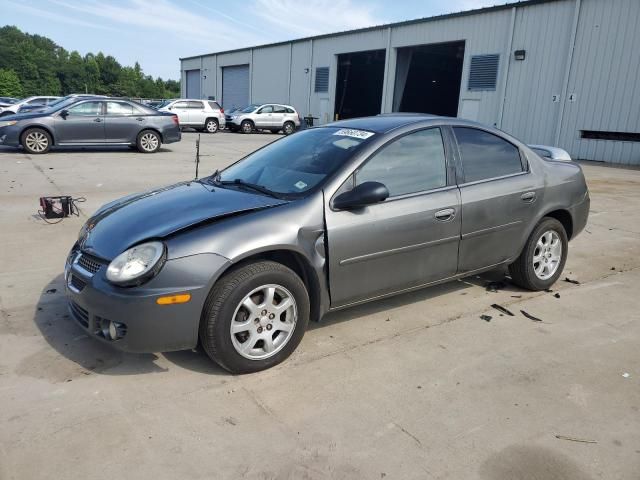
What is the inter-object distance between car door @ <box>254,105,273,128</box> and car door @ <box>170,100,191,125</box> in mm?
3657

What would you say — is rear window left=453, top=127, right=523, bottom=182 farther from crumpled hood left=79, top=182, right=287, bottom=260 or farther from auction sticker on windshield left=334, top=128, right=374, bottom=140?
crumpled hood left=79, top=182, right=287, bottom=260

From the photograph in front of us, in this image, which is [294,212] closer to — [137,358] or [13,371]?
[137,358]

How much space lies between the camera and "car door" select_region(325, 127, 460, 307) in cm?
344

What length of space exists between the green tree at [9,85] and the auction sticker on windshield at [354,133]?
88.2 meters

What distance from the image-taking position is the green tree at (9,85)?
255 ft

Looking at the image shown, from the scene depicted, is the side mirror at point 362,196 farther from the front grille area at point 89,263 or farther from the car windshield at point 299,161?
the front grille area at point 89,263

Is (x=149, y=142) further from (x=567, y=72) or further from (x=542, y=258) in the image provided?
(x=567, y=72)

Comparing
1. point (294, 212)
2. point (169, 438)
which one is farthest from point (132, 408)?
point (294, 212)

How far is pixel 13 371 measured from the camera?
314cm

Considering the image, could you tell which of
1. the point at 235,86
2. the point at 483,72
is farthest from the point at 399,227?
the point at 235,86

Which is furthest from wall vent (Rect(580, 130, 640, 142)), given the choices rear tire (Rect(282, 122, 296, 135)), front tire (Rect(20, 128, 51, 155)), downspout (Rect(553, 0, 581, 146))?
front tire (Rect(20, 128, 51, 155))

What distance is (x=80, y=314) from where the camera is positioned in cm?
319

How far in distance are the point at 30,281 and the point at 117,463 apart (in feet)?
9.42

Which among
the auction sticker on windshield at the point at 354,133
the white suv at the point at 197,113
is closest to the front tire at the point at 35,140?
the white suv at the point at 197,113
